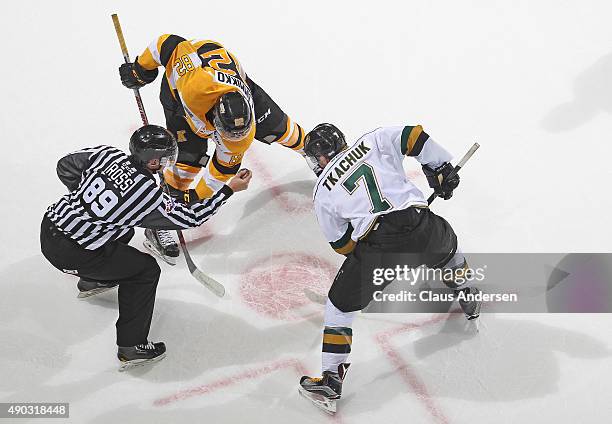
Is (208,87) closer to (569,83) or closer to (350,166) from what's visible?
(350,166)

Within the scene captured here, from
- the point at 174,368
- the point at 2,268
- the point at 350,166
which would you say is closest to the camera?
the point at 350,166

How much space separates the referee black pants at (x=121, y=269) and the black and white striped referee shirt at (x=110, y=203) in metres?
0.05

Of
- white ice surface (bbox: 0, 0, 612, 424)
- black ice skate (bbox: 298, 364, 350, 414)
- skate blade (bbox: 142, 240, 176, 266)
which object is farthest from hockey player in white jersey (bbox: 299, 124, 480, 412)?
skate blade (bbox: 142, 240, 176, 266)

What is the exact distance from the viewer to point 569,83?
16.5 ft

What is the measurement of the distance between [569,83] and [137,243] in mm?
2808

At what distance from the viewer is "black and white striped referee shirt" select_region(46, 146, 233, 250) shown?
3.28 m

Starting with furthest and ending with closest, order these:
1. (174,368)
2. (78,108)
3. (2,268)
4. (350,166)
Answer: (78,108), (2,268), (174,368), (350,166)

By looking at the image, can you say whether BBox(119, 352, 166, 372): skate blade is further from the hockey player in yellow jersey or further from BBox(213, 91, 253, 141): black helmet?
BBox(213, 91, 253, 141): black helmet

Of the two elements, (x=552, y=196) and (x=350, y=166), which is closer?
(x=350, y=166)

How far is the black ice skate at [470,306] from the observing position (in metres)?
3.75

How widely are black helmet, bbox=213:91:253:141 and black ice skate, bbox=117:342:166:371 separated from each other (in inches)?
41.1

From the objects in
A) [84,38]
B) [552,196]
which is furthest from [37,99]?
[552,196]

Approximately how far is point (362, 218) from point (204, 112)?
104cm

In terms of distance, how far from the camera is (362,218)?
132 inches
